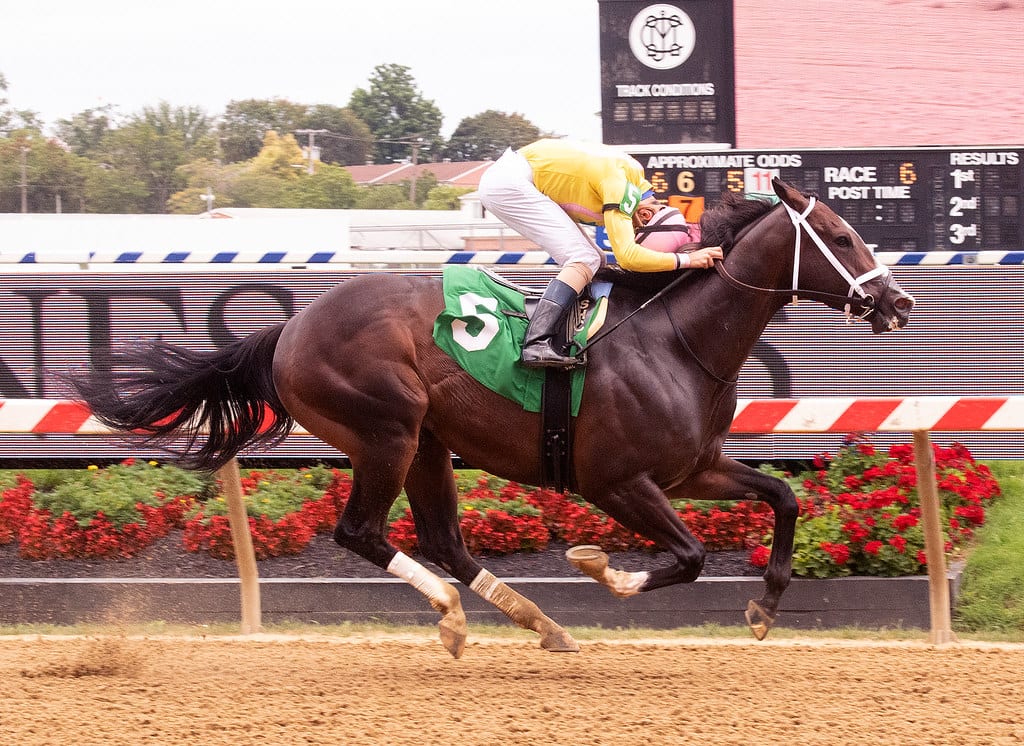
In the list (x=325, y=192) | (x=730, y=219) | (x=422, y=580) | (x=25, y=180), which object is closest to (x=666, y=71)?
(x=730, y=219)

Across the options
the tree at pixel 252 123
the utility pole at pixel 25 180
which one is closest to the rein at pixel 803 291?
the utility pole at pixel 25 180

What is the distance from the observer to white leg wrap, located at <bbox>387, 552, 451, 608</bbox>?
4492 mm

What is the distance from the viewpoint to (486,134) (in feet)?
247

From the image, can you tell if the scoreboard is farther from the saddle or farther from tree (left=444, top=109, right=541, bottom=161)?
tree (left=444, top=109, right=541, bottom=161)

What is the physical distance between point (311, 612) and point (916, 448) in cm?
263

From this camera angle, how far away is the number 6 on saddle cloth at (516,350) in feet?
14.7

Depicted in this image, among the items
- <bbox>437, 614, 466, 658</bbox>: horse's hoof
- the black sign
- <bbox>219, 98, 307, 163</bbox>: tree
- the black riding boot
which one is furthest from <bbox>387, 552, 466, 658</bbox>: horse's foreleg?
<bbox>219, 98, 307, 163</bbox>: tree

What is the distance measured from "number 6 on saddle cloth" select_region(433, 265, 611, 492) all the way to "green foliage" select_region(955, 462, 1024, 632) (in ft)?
6.55

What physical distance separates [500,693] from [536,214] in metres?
1.70

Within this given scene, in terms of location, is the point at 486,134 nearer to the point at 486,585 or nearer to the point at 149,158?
the point at 149,158

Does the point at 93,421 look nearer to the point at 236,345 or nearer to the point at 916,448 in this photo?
the point at 236,345

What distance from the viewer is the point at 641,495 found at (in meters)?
4.35

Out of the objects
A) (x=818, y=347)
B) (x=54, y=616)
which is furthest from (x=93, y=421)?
(x=818, y=347)

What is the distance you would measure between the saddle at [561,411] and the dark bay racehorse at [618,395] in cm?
4
